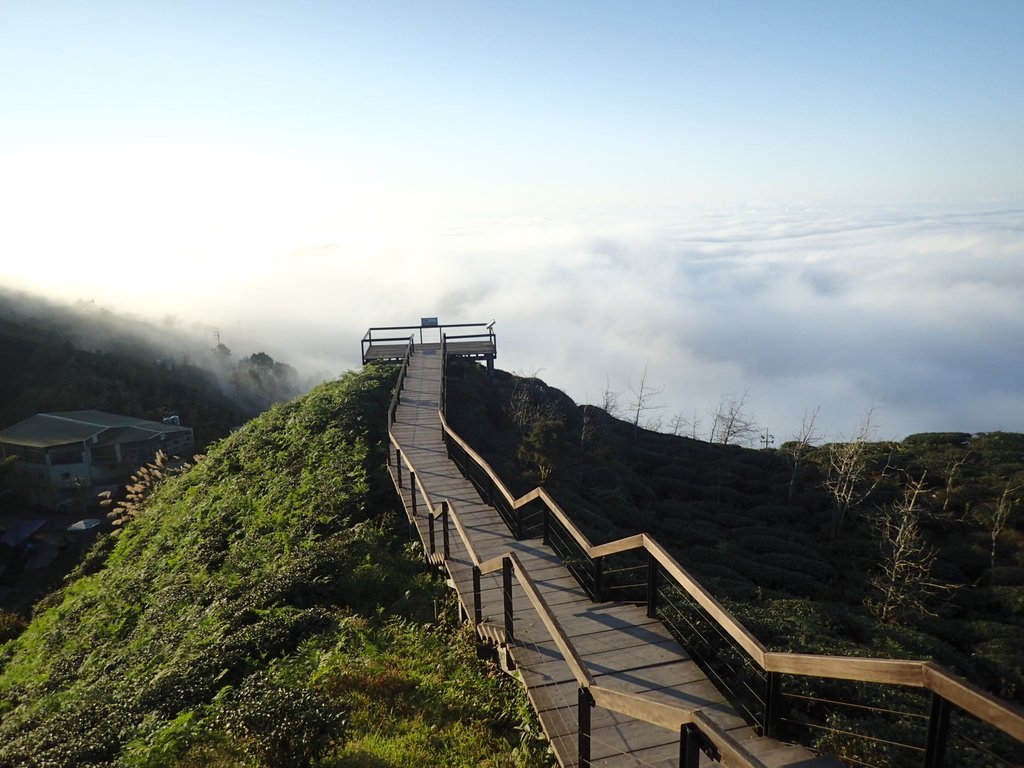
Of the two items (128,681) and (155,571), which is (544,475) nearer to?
(155,571)

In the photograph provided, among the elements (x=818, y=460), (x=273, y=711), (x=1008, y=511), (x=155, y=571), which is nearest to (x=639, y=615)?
(x=273, y=711)

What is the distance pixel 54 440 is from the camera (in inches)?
1978

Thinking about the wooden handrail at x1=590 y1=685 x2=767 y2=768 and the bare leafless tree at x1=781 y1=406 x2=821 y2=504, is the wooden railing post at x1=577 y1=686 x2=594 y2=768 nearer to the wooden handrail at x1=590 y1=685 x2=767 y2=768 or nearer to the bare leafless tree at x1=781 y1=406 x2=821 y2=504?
the wooden handrail at x1=590 y1=685 x2=767 y2=768

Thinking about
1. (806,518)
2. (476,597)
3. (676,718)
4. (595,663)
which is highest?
(676,718)

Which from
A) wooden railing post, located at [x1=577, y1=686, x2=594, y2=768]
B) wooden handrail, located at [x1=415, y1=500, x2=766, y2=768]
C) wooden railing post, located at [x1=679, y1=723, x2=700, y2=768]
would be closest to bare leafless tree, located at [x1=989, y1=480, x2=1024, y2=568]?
wooden handrail, located at [x1=415, y1=500, x2=766, y2=768]

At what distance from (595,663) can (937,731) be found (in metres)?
3.67

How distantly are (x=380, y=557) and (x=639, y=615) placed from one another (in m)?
5.71

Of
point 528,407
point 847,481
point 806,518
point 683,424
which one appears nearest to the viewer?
point 847,481

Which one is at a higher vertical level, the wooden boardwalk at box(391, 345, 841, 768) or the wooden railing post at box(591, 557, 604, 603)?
the wooden railing post at box(591, 557, 604, 603)

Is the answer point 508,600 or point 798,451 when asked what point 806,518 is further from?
point 508,600

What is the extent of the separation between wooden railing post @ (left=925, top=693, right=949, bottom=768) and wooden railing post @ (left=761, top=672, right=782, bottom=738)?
1393 millimetres

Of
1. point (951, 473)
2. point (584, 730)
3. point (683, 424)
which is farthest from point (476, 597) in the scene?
point (683, 424)

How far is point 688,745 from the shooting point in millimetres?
4355

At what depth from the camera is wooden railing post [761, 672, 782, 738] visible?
5.50m
